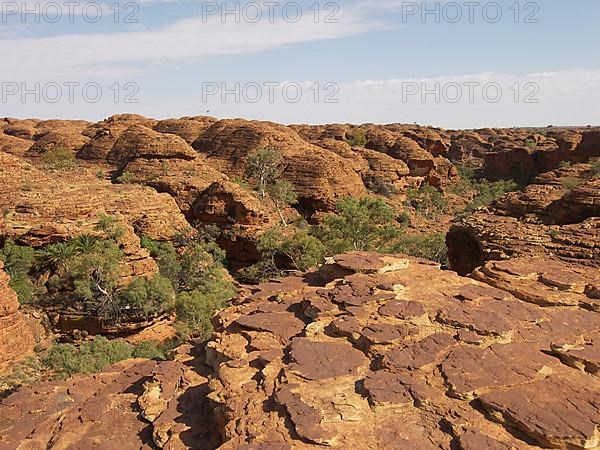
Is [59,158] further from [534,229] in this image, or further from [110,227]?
[534,229]

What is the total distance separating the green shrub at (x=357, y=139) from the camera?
5681 centimetres

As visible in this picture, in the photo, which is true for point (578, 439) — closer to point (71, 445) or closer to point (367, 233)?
point (71, 445)

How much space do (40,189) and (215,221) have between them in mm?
9363

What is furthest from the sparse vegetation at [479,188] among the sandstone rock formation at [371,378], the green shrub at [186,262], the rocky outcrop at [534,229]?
the sandstone rock formation at [371,378]

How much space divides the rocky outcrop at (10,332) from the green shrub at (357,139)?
48.2 metres

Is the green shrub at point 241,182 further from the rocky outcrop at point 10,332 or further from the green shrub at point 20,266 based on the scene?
the rocky outcrop at point 10,332

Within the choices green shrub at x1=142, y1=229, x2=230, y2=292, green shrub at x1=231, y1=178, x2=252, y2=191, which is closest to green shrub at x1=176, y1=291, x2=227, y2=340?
green shrub at x1=142, y1=229, x2=230, y2=292

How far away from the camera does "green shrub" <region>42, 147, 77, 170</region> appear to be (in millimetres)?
38119

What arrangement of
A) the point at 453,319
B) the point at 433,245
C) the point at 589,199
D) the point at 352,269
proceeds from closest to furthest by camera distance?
the point at 453,319, the point at 352,269, the point at 589,199, the point at 433,245

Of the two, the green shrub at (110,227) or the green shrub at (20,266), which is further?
the green shrub at (110,227)

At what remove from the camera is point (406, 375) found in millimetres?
5965

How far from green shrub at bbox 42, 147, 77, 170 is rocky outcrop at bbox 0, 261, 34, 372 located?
2826 cm

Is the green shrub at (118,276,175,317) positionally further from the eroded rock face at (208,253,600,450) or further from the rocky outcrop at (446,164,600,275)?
the rocky outcrop at (446,164,600,275)

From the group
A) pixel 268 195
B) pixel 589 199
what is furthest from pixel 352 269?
pixel 268 195
